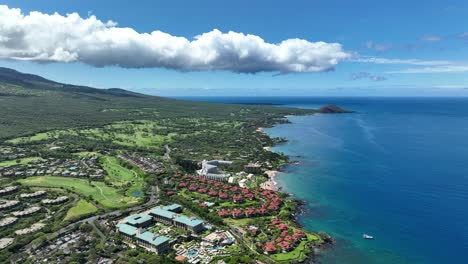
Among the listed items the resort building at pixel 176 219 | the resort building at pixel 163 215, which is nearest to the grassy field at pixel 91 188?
the resort building at pixel 163 215

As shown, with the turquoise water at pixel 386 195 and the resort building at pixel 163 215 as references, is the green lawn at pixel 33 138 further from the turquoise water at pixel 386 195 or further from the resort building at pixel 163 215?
the turquoise water at pixel 386 195

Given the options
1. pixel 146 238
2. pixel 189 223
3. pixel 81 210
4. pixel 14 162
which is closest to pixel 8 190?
pixel 81 210

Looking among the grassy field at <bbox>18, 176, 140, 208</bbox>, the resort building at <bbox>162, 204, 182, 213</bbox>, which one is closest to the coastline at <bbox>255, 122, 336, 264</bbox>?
the resort building at <bbox>162, 204, 182, 213</bbox>

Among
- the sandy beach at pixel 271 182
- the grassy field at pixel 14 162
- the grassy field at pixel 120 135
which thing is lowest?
the grassy field at pixel 14 162

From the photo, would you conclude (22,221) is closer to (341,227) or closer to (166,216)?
(166,216)

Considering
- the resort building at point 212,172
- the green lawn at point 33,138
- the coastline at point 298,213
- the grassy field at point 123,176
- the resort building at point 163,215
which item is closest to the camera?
the coastline at point 298,213

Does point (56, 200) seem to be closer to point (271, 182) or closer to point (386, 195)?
point (271, 182)

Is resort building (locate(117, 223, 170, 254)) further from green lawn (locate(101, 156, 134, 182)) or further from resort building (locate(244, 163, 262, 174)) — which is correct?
resort building (locate(244, 163, 262, 174))
